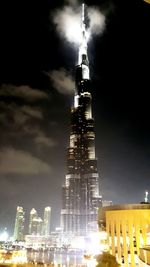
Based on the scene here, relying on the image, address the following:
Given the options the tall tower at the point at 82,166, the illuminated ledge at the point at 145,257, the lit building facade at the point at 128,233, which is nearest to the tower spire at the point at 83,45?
the tall tower at the point at 82,166

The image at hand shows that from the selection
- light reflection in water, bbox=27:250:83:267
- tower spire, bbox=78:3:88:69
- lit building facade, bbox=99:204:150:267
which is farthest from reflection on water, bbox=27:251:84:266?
tower spire, bbox=78:3:88:69

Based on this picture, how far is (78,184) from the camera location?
135 m

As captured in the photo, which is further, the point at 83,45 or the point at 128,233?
the point at 83,45

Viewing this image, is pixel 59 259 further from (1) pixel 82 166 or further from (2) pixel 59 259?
(1) pixel 82 166

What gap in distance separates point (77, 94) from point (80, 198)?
183 ft

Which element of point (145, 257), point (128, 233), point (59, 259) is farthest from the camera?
point (59, 259)

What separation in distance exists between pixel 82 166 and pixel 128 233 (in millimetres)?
104449

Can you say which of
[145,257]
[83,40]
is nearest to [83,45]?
[83,40]

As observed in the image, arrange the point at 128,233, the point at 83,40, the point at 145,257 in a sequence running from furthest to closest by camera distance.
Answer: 1. the point at 83,40
2. the point at 128,233
3. the point at 145,257

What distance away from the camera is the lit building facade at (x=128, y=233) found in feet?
119

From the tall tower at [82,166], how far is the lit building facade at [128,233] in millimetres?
87127

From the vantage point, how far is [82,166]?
141625 mm

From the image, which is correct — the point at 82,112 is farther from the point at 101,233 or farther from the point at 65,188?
the point at 101,233

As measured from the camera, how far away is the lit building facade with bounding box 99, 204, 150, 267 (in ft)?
119
